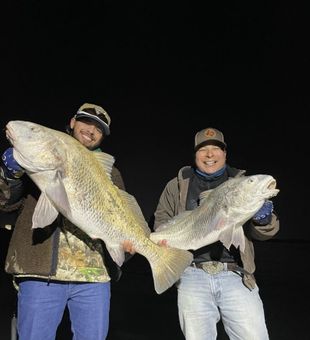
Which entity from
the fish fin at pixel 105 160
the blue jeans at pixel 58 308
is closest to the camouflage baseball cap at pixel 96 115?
the fish fin at pixel 105 160

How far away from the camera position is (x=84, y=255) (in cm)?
303

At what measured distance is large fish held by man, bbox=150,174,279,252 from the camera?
3.04m

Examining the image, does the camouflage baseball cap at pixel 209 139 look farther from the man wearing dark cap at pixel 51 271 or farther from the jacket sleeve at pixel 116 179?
the man wearing dark cap at pixel 51 271

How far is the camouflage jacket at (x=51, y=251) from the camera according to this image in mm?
2883

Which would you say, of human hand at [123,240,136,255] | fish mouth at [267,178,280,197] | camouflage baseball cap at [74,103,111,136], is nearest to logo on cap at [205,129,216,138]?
fish mouth at [267,178,280,197]

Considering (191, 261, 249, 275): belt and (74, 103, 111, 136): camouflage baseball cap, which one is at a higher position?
(74, 103, 111, 136): camouflage baseball cap

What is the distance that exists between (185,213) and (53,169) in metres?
1.16

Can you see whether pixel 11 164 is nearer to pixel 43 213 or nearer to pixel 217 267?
pixel 43 213

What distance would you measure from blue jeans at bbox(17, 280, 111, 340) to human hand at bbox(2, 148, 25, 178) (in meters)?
0.75

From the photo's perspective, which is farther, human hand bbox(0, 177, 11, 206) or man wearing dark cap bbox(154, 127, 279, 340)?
man wearing dark cap bbox(154, 127, 279, 340)

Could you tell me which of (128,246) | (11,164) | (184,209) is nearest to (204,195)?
(184,209)

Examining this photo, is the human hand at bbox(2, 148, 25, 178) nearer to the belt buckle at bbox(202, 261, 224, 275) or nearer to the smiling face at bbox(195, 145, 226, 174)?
the smiling face at bbox(195, 145, 226, 174)

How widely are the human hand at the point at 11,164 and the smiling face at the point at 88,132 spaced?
59 cm

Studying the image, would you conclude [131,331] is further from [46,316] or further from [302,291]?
[302,291]
